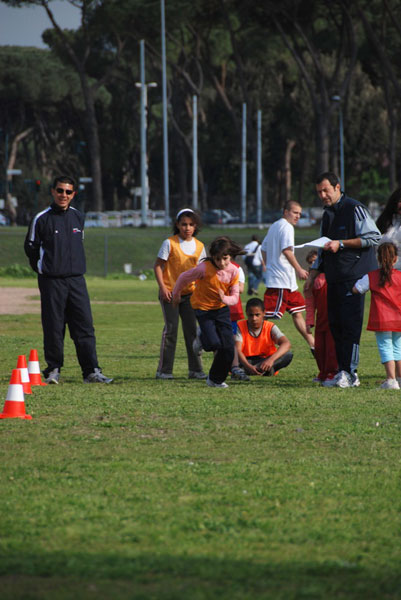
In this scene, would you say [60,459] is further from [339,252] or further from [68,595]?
[339,252]

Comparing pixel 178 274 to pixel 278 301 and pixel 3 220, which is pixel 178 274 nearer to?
pixel 278 301

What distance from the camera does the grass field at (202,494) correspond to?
392 cm

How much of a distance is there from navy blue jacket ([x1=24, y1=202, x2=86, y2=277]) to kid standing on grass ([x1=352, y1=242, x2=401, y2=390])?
268 cm

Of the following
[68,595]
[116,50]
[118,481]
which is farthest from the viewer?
[116,50]

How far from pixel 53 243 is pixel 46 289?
0.44 m

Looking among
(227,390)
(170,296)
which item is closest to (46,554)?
(227,390)

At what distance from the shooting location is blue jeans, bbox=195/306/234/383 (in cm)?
941

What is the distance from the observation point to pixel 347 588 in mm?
3807

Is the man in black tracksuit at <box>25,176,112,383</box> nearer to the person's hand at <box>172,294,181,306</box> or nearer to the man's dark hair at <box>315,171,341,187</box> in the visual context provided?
the person's hand at <box>172,294,181,306</box>

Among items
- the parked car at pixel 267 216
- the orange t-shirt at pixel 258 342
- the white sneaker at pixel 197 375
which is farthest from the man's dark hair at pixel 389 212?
the parked car at pixel 267 216

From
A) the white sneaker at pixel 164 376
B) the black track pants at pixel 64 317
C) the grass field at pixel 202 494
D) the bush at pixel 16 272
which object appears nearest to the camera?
the grass field at pixel 202 494

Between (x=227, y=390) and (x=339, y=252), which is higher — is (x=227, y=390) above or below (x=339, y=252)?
below

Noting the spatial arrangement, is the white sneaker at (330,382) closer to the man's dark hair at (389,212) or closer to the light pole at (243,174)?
the man's dark hair at (389,212)

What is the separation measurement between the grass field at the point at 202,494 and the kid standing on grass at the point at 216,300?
1.32ft
